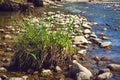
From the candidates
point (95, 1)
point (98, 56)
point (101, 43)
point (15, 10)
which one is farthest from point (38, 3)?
point (98, 56)

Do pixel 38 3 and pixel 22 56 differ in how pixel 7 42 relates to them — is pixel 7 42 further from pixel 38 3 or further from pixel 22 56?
pixel 38 3

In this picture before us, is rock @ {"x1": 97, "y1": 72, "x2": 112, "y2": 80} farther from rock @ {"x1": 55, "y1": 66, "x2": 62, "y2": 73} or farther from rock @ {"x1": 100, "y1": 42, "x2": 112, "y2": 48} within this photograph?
rock @ {"x1": 100, "y1": 42, "x2": 112, "y2": 48}

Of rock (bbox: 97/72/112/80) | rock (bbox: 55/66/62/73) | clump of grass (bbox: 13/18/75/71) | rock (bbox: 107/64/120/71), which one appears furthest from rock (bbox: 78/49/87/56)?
rock (bbox: 97/72/112/80)

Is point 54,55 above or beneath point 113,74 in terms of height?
above

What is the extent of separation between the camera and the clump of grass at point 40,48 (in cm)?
1077

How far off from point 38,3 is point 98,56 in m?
21.5

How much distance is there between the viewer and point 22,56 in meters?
10.8

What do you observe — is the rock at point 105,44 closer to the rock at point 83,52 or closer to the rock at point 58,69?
the rock at point 83,52

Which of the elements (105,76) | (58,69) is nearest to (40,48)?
(58,69)

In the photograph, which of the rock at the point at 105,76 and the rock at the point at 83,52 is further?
the rock at the point at 83,52

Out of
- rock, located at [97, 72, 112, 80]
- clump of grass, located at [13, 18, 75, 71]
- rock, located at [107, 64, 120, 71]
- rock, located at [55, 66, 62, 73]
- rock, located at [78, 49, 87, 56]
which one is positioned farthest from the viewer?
rock, located at [78, 49, 87, 56]

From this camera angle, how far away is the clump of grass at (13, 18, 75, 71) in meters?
10.8

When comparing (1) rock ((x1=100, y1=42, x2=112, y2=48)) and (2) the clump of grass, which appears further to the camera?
(1) rock ((x1=100, y1=42, x2=112, y2=48))

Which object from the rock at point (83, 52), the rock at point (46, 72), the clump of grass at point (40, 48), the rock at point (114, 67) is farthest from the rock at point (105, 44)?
the rock at point (46, 72)
